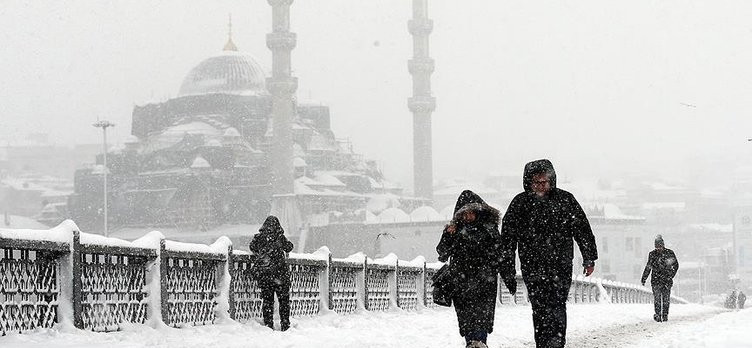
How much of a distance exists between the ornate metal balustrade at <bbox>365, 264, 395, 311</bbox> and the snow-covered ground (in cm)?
99

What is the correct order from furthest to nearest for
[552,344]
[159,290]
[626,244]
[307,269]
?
[626,244] → [307,269] → [159,290] → [552,344]

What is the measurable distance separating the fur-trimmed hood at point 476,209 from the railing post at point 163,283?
3360 millimetres

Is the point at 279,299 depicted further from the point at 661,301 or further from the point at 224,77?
the point at 224,77

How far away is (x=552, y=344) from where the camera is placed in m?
6.61

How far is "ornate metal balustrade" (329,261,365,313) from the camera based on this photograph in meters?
13.2

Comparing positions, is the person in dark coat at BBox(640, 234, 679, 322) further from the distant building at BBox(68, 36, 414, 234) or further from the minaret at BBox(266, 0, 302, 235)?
the distant building at BBox(68, 36, 414, 234)

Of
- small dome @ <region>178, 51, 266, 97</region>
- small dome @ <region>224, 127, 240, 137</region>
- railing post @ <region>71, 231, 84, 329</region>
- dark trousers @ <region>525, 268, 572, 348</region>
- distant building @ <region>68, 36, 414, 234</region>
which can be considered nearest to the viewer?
dark trousers @ <region>525, 268, 572, 348</region>

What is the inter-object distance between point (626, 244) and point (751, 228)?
17.9 metres

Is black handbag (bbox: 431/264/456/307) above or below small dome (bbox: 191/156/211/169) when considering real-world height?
below

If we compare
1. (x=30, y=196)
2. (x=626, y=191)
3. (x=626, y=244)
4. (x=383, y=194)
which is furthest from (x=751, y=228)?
(x=30, y=196)

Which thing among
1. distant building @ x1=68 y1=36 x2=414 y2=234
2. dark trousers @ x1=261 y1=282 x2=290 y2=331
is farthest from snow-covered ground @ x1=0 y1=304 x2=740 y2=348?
distant building @ x1=68 y1=36 x2=414 y2=234

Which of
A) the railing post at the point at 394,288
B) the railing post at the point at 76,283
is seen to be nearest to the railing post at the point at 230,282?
the railing post at the point at 76,283

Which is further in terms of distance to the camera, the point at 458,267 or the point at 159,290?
the point at 159,290

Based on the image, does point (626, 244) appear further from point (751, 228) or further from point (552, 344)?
point (552, 344)
